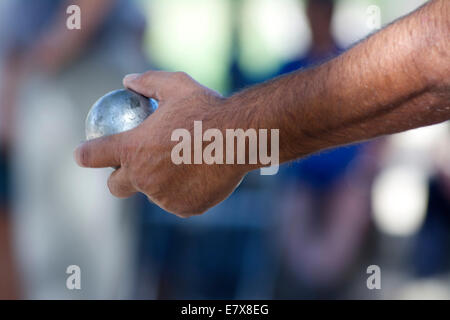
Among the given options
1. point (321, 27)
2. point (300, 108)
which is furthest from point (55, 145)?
point (300, 108)

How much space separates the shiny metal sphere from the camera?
2.84 metres

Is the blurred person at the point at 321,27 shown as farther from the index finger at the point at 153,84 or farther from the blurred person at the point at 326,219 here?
the index finger at the point at 153,84

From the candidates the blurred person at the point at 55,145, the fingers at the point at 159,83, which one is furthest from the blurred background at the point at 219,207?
the fingers at the point at 159,83

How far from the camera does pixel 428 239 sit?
5.73 meters

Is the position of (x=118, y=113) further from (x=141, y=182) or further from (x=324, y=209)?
(x=324, y=209)

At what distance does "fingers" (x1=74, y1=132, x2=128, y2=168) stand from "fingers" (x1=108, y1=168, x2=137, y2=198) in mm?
34

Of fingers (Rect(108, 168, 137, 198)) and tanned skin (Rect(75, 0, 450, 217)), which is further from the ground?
tanned skin (Rect(75, 0, 450, 217))

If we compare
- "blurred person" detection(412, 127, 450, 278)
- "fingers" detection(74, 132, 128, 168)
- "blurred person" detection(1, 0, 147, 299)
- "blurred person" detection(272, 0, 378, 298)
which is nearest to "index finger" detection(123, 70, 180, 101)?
"fingers" detection(74, 132, 128, 168)

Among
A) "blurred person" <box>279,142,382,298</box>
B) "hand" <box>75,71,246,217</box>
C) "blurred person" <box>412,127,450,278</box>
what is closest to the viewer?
"hand" <box>75,71,246,217</box>

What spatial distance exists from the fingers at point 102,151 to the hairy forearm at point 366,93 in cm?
42

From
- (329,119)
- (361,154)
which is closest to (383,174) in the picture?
(361,154)

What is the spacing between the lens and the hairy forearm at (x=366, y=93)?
237cm

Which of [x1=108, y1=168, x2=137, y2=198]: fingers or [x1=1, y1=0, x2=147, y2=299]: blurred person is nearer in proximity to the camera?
[x1=108, y1=168, x2=137, y2=198]: fingers

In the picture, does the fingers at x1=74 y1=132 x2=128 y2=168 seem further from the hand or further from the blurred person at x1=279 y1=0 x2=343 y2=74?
the blurred person at x1=279 y1=0 x2=343 y2=74
